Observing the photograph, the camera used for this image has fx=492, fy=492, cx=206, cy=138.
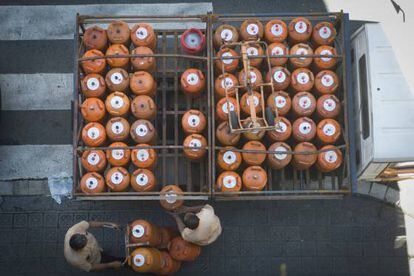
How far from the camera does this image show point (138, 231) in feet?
20.9

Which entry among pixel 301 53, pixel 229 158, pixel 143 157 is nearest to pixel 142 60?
pixel 143 157

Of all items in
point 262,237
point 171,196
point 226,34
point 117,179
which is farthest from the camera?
point 262,237

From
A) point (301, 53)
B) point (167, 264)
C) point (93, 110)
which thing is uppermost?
point (301, 53)

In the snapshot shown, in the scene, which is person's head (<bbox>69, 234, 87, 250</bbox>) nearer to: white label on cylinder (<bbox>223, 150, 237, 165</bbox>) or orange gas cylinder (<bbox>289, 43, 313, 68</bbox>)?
white label on cylinder (<bbox>223, 150, 237, 165</bbox>)

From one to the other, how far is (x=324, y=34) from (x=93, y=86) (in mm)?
3163

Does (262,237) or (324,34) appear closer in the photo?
(324,34)

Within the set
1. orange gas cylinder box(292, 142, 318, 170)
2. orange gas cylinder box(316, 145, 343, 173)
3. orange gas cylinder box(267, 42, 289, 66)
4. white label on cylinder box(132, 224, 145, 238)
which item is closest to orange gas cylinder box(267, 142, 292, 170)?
orange gas cylinder box(292, 142, 318, 170)

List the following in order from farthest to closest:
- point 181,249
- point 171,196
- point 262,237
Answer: point 262,237 < point 181,249 < point 171,196

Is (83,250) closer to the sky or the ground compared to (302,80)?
closer to the ground

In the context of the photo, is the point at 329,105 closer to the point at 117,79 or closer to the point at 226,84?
the point at 226,84

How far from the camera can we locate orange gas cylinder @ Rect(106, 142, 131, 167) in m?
6.35

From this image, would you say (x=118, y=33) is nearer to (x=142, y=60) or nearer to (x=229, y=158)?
(x=142, y=60)

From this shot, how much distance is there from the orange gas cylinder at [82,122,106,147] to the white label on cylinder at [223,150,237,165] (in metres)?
1.60

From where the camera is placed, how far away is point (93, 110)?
6.39 meters
